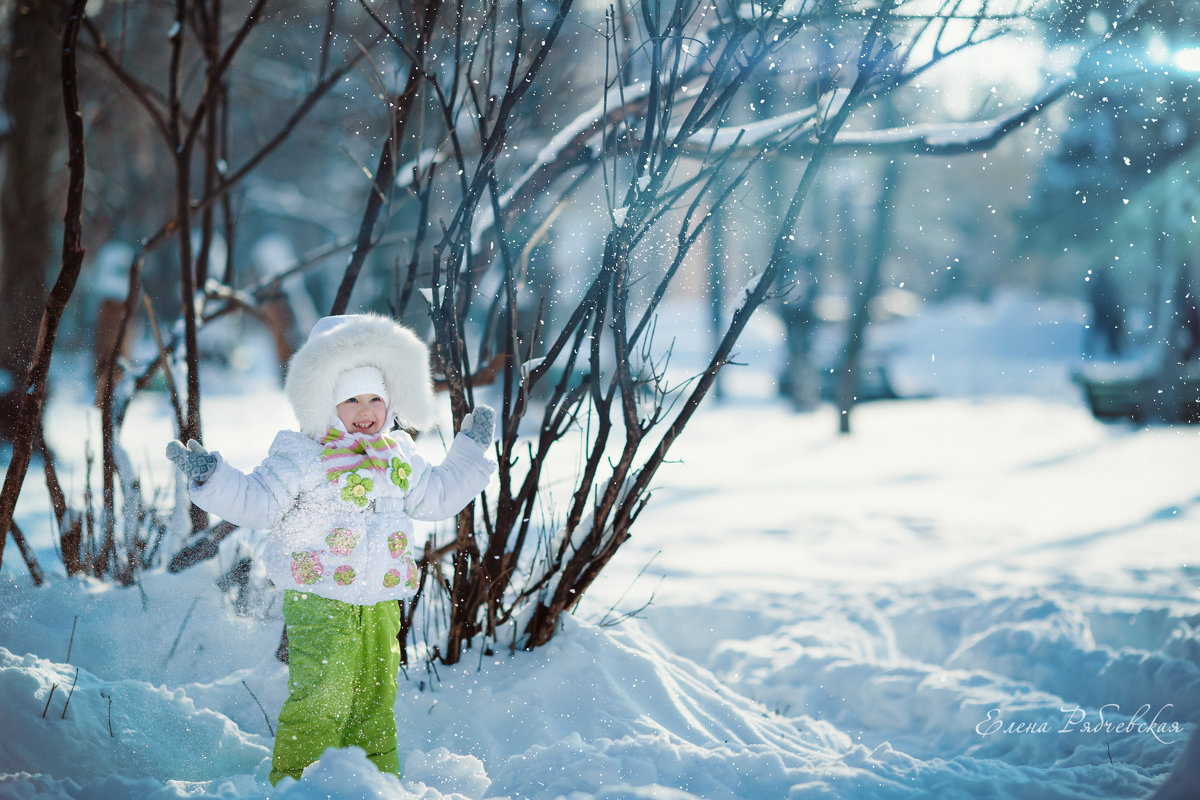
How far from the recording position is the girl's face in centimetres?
194

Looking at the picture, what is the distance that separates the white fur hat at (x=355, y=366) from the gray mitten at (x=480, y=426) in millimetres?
116

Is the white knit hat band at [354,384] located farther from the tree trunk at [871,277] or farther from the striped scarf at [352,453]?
the tree trunk at [871,277]

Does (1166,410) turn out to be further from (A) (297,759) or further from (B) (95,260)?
(B) (95,260)

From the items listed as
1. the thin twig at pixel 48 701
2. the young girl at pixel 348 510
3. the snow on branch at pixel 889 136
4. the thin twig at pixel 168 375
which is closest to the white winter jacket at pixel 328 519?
the young girl at pixel 348 510

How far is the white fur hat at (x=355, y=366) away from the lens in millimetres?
1914

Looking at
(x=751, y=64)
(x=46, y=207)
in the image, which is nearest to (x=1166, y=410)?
(x=751, y=64)

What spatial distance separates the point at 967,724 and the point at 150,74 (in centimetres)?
1196

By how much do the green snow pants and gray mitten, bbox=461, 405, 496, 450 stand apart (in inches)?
18.4

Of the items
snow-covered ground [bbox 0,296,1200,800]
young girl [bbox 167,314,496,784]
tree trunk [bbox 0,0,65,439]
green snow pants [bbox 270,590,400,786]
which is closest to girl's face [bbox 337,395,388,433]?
young girl [bbox 167,314,496,784]

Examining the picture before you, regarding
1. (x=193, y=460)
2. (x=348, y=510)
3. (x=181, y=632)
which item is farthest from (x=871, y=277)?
(x=193, y=460)

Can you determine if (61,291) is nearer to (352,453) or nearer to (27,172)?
(352,453)

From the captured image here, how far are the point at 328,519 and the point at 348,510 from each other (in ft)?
0.16

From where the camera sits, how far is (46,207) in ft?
19.4

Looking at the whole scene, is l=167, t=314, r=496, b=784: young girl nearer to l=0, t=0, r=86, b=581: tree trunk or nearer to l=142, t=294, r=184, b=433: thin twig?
l=0, t=0, r=86, b=581: tree trunk
